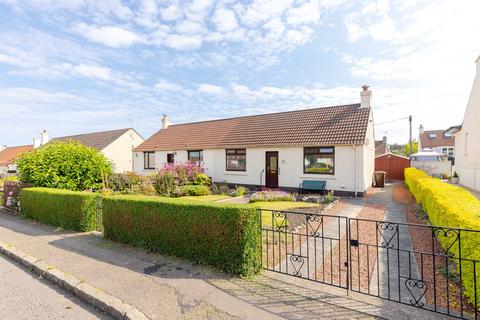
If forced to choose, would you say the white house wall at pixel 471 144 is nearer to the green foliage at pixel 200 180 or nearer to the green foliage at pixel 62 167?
the green foliage at pixel 200 180

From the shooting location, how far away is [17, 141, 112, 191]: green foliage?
9602mm

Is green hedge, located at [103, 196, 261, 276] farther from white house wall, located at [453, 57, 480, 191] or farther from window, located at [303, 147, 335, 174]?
white house wall, located at [453, 57, 480, 191]

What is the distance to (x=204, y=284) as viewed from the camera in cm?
418

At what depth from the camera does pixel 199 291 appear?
3.97 m

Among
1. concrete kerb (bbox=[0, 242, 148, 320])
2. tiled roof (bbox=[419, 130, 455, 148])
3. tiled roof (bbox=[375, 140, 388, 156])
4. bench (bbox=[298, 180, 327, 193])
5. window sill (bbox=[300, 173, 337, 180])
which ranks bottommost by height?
concrete kerb (bbox=[0, 242, 148, 320])

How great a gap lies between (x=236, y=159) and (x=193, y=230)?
12964 millimetres

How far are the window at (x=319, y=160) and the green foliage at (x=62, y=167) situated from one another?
35.1 feet

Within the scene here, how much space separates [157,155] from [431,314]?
2209 cm

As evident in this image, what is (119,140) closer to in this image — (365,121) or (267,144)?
(267,144)

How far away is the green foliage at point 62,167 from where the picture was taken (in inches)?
378

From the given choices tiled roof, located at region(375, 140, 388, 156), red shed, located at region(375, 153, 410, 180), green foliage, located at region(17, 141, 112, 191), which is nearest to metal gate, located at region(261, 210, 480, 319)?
green foliage, located at region(17, 141, 112, 191)

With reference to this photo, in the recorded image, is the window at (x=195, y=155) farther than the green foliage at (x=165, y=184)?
Yes

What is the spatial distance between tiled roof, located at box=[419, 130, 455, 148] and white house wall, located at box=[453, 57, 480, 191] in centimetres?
2584

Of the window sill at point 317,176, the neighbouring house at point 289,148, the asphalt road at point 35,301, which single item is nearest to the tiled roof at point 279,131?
the neighbouring house at point 289,148
